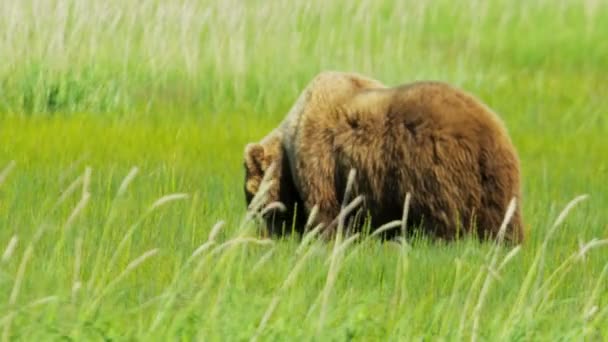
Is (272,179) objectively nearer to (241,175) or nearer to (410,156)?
(410,156)

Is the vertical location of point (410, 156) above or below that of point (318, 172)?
above

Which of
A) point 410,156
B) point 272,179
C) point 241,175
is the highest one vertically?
point 410,156

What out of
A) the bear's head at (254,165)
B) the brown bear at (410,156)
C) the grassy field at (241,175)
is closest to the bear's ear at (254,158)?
the bear's head at (254,165)

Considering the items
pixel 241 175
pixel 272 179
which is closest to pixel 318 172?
pixel 272 179

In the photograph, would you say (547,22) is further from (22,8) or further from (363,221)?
(363,221)

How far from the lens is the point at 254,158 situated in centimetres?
573

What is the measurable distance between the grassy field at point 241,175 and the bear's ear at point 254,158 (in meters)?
0.27

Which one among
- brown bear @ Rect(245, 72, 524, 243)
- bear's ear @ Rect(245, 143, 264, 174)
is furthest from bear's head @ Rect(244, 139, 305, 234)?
brown bear @ Rect(245, 72, 524, 243)

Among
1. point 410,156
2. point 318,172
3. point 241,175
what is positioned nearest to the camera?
point 410,156

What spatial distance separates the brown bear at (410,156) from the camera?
515cm

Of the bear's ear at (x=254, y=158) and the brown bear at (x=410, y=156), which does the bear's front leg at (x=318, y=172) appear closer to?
the brown bear at (x=410, y=156)

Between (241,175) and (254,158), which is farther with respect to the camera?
(241,175)

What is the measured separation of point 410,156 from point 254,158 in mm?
812

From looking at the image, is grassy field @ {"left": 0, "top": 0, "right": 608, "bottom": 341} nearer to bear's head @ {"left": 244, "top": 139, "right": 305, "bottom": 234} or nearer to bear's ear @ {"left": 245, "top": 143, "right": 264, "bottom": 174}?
bear's head @ {"left": 244, "top": 139, "right": 305, "bottom": 234}
